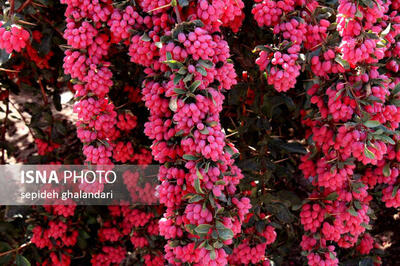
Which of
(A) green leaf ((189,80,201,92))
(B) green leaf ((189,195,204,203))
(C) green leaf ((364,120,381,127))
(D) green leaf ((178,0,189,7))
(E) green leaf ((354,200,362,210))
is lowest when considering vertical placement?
(E) green leaf ((354,200,362,210))

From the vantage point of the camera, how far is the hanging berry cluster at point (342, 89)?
1.52 metres

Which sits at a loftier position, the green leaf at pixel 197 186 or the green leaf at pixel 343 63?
the green leaf at pixel 343 63

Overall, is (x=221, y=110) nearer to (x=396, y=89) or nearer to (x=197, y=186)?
(x=197, y=186)

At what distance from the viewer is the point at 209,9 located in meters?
1.40

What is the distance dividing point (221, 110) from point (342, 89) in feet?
1.44

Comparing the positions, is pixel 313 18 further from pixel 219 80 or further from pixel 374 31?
pixel 219 80

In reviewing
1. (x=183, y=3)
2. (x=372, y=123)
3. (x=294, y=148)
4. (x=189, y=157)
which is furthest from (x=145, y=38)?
(x=294, y=148)

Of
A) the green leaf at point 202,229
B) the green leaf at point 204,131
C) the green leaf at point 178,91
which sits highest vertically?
the green leaf at point 178,91

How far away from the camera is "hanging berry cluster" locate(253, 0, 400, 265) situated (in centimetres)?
152

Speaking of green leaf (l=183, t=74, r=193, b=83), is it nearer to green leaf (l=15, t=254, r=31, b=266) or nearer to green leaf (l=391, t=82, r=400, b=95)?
green leaf (l=391, t=82, r=400, b=95)

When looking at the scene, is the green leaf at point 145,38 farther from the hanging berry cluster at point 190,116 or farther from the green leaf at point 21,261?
the green leaf at point 21,261

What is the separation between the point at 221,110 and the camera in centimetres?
162

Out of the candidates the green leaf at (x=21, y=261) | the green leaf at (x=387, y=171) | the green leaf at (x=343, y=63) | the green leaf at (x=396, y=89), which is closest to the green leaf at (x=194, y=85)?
the green leaf at (x=343, y=63)

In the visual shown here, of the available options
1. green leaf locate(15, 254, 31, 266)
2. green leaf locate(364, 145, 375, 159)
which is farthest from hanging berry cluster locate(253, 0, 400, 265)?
green leaf locate(15, 254, 31, 266)
